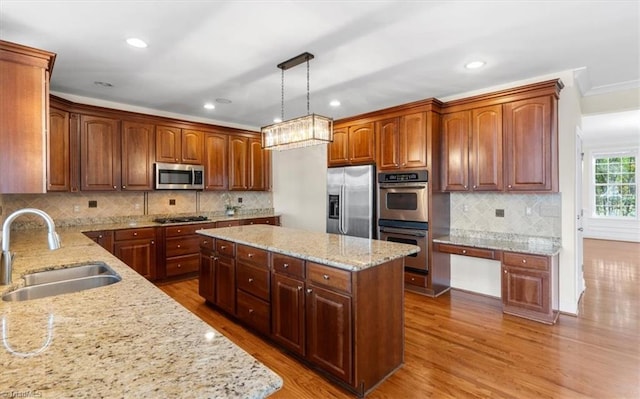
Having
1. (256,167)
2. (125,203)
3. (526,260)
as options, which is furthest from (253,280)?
(256,167)

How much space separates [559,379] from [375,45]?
9.65 feet

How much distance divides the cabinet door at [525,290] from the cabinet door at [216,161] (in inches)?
170

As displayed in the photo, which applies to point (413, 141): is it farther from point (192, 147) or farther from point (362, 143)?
point (192, 147)

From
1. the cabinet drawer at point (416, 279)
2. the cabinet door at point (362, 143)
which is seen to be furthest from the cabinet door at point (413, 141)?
the cabinet drawer at point (416, 279)

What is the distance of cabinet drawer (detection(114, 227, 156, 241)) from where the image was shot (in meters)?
4.17

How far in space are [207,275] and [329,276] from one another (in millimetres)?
1973

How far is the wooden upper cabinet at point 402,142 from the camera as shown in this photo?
13.5ft

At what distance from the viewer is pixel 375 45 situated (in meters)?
2.78

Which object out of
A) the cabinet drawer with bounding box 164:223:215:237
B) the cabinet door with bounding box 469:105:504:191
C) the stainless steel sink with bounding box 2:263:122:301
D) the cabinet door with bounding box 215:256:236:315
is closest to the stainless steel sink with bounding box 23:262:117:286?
the stainless steel sink with bounding box 2:263:122:301

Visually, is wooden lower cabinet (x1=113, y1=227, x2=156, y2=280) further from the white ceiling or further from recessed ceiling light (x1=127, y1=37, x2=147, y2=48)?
recessed ceiling light (x1=127, y1=37, x2=147, y2=48)

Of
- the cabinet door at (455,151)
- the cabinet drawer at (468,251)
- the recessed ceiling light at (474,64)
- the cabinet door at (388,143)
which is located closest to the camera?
the recessed ceiling light at (474,64)

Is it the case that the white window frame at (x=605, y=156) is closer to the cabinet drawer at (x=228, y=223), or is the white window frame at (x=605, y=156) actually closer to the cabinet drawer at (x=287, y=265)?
the cabinet drawer at (x=228, y=223)

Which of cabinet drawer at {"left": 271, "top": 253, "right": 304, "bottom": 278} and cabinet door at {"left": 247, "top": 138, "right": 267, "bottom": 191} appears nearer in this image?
cabinet drawer at {"left": 271, "top": 253, "right": 304, "bottom": 278}

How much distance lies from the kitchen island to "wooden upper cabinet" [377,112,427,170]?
1794 millimetres
